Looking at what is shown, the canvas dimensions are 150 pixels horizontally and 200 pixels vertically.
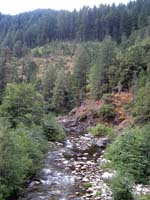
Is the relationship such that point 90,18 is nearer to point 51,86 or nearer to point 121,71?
point 51,86

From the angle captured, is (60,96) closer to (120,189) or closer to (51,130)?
(51,130)

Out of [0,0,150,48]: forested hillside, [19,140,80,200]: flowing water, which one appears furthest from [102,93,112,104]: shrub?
[0,0,150,48]: forested hillside

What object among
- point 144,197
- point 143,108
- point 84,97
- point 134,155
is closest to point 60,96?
point 84,97

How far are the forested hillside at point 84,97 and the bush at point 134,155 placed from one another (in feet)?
0.25

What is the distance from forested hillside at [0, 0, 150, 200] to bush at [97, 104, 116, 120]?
65 mm

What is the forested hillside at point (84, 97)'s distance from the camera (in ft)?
83.3

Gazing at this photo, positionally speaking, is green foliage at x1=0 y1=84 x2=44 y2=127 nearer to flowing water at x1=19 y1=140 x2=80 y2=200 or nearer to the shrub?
flowing water at x1=19 y1=140 x2=80 y2=200

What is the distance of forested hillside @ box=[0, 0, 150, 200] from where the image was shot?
2540cm

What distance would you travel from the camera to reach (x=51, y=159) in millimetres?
34344

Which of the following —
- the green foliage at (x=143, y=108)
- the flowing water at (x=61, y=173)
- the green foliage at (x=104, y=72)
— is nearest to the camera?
the flowing water at (x=61, y=173)

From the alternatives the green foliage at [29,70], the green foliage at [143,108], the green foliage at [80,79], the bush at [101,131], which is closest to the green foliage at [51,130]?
the bush at [101,131]

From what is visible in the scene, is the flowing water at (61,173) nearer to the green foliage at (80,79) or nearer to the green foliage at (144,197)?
the green foliage at (144,197)

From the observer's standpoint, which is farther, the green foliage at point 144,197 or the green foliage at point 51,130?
the green foliage at point 51,130

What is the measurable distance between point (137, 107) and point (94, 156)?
13882 millimetres
